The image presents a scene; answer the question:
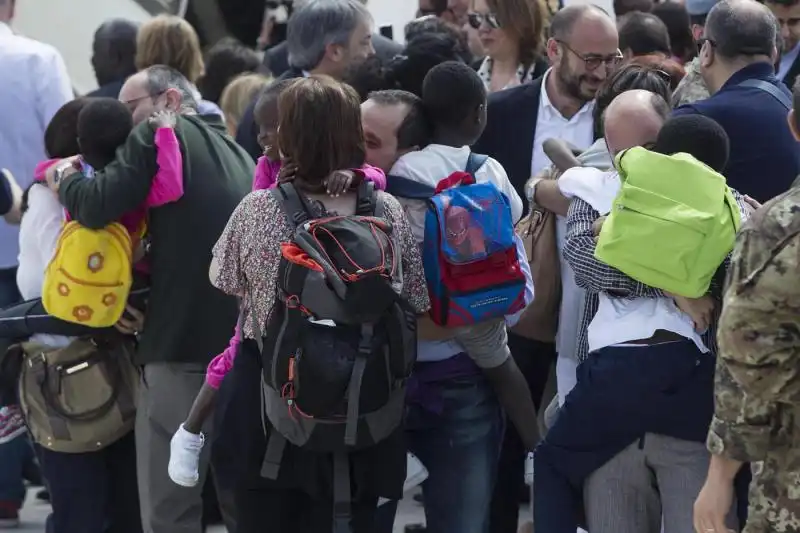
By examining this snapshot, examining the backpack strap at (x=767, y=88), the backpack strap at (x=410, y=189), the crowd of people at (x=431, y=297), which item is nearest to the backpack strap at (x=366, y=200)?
the crowd of people at (x=431, y=297)

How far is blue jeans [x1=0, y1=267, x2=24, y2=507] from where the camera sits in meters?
6.16

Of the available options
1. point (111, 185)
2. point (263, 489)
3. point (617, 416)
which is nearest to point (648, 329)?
point (617, 416)

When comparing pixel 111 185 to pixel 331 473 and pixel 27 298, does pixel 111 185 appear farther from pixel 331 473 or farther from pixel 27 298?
pixel 331 473

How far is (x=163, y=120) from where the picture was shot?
4.58 metres

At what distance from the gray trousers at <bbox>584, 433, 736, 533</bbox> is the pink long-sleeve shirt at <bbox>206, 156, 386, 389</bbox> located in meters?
1.02

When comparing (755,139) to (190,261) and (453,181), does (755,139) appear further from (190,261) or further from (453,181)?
(190,261)

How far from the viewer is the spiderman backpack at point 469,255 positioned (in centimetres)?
395

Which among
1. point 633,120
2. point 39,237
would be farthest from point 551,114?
point 39,237

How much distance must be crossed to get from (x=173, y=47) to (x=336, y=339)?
2.82 meters

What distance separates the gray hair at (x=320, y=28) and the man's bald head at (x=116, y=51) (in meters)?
1.43

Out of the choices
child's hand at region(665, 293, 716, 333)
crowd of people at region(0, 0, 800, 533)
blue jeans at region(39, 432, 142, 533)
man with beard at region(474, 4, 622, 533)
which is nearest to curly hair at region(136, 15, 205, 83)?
crowd of people at region(0, 0, 800, 533)

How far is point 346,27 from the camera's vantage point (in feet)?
18.8

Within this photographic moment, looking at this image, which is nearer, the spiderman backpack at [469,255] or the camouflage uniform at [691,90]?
the spiderman backpack at [469,255]

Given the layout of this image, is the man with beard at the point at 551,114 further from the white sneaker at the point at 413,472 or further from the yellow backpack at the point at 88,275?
the yellow backpack at the point at 88,275
